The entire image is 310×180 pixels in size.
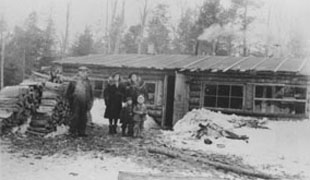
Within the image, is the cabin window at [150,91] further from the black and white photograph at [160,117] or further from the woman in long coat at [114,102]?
the woman in long coat at [114,102]

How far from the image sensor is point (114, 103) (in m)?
6.94

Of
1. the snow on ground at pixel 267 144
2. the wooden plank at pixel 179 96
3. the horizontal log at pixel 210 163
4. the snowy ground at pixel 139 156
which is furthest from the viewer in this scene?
the wooden plank at pixel 179 96

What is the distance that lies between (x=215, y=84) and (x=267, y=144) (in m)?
3.11

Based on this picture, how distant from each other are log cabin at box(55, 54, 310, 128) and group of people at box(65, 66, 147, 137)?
68.3 inches

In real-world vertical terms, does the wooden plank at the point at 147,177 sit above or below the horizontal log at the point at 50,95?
below

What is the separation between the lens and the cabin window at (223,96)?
938cm

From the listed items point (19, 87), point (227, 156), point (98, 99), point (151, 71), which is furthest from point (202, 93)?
point (19, 87)

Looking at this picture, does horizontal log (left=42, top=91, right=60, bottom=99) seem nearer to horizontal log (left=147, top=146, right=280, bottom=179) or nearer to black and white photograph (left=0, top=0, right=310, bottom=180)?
black and white photograph (left=0, top=0, right=310, bottom=180)

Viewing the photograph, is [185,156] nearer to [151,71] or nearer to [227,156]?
[227,156]

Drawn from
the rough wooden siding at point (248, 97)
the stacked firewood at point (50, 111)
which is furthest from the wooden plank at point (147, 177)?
the rough wooden siding at point (248, 97)

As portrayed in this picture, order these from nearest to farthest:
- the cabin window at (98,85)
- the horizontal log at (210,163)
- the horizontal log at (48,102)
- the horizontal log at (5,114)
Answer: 1. the horizontal log at (210,163)
2. the horizontal log at (5,114)
3. the horizontal log at (48,102)
4. the cabin window at (98,85)

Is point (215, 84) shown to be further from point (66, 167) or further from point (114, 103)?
point (66, 167)

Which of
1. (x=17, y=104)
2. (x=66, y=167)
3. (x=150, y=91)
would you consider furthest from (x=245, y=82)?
(x=66, y=167)

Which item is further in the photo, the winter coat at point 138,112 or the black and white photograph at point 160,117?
the winter coat at point 138,112
